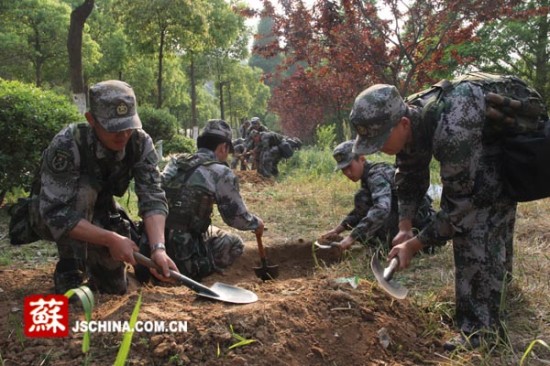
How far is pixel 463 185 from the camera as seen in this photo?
7.47 feet

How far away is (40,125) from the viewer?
525 centimetres

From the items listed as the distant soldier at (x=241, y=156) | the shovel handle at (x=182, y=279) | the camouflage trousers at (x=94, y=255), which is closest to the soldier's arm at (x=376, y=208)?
the shovel handle at (x=182, y=279)

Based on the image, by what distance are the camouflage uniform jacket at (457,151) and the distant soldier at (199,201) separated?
1.63 m

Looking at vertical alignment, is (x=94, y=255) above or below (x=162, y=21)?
below

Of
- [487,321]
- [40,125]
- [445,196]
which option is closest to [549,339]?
[487,321]

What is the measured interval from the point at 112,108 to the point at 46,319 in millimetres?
1152

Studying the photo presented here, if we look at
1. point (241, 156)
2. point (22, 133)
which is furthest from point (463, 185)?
point (241, 156)

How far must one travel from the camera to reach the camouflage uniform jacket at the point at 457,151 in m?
2.24

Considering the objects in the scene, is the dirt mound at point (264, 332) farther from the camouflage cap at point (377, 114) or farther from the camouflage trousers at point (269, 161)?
the camouflage trousers at point (269, 161)

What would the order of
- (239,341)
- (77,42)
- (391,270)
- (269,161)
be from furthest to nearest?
(269,161) → (77,42) → (391,270) → (239,341)

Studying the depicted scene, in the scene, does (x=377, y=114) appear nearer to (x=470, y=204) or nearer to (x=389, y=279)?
(x=470, y=204)

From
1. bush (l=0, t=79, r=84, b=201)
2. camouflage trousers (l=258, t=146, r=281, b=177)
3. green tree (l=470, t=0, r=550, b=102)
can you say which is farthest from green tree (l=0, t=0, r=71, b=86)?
green tree (l=470, t=0, r=550, b=102)

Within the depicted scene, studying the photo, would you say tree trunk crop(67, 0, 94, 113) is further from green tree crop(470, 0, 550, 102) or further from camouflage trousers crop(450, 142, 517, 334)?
green tree crop(470, 0, 550, 102)

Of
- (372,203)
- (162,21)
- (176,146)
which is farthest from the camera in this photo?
(162,21)
